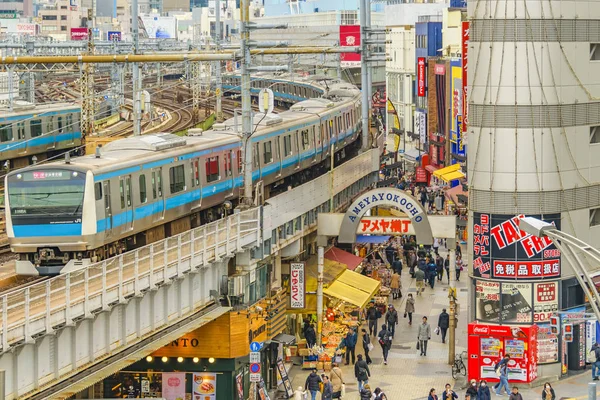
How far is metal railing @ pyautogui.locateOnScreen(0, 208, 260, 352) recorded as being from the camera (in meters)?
25.8

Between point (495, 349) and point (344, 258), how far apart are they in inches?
476

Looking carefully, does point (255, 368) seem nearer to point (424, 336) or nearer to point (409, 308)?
point (424, 336)

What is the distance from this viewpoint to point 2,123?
6084 cm

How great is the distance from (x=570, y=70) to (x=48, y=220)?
663 inches

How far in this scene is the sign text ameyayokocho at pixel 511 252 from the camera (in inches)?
1628

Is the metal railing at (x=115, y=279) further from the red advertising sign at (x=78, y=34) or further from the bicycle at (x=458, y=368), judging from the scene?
the red advertising sign at (x=78, y=34)

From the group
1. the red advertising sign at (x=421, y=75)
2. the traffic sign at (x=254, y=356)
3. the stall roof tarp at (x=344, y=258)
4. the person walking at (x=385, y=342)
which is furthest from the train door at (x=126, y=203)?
the red advertising sign at (x=421, y=75)

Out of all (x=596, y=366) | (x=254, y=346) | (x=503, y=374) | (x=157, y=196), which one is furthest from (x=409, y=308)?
(x=254, y=346)

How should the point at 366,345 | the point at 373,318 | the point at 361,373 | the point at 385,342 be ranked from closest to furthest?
the point at 361,373 < the point at 366,345 < the point at 385,342 < the point at 373,318

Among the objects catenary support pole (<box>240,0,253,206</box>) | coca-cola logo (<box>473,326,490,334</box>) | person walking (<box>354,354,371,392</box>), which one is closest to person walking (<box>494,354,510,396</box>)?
coca-cola logo (<box>473,326,490,334</box>)

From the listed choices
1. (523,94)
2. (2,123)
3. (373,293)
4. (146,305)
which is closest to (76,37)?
(2,123)

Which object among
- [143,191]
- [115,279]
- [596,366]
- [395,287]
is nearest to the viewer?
[115,279]

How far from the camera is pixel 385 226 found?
44094 millimetres

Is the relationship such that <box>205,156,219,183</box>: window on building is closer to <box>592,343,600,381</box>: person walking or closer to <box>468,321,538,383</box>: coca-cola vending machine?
<box>468,321,538,383</box>: coca-cola vending machine
